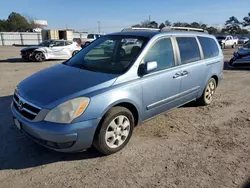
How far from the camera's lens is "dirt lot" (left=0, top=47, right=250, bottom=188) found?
285 cm

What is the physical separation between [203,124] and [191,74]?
988mm

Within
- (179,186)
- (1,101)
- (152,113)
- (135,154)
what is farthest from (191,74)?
(1,101)

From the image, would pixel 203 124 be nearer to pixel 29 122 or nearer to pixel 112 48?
pixel 112 48

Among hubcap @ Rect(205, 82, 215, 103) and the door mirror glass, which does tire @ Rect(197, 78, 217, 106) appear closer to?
hubcap @ Rect(205, 82, 215, 103)

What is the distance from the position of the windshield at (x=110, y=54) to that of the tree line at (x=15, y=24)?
225 feet

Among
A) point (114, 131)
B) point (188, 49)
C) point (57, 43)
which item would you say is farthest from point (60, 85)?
point (57, 43)

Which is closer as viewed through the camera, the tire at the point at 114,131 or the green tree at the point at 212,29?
the tire at the point at 114,131

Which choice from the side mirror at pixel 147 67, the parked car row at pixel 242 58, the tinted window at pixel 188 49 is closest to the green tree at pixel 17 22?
the parked car row at pixel 242 58

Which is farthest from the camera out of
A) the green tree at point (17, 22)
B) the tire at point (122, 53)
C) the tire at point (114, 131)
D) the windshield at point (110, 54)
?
the green tree at point (17, 22)

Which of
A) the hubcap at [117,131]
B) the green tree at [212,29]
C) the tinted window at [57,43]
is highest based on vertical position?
the green tree at [212,29]

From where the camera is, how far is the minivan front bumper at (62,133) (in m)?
2.87

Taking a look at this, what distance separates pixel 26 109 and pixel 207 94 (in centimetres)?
402

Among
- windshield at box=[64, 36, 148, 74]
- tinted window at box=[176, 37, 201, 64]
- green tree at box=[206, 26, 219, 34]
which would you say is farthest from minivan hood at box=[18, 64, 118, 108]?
green tree at box=[206, 26, 219, 34]

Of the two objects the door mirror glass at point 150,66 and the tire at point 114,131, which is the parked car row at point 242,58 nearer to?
the door mirror glass at point 150,66
